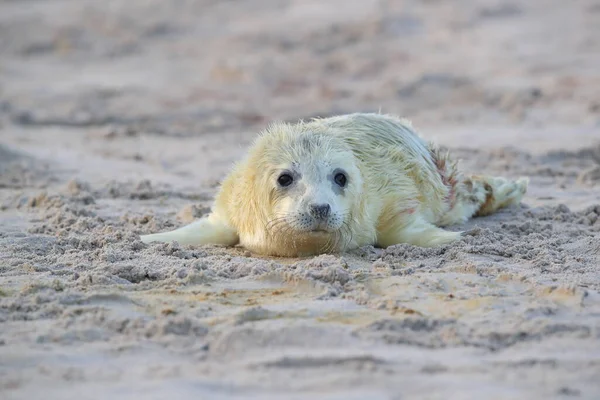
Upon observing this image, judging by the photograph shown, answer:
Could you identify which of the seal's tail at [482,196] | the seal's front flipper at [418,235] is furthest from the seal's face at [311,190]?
the seal's tail at [482,196]

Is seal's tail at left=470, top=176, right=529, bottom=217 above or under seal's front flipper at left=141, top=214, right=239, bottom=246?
above

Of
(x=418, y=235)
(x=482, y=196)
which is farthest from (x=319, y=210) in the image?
(x=482, y=196)

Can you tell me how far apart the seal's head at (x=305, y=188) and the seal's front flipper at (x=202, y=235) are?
33cm

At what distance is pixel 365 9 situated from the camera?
1526 centimetres

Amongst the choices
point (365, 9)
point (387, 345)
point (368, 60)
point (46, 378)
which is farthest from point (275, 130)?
point (365, 9)

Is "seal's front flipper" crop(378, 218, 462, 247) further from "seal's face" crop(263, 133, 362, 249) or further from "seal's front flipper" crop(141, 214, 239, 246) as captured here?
"seal's front flipper" crop(141, 214, 239, 246)

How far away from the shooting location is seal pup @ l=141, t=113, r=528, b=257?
19.3 ft

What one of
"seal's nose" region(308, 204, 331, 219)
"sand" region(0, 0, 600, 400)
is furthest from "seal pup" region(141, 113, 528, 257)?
"sand" region(0, 0, 600, 400)

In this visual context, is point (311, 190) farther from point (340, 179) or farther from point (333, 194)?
point (340, 179)

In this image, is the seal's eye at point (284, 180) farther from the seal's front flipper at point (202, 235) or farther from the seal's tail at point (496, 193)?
the seal's tail at point (496, 193)

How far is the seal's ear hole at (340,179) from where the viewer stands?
600 cm

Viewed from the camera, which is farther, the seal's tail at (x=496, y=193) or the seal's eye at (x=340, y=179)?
the seal's tail at (x=496, y=193)

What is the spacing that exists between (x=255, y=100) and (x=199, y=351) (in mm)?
8415

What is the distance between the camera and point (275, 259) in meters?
5.89
